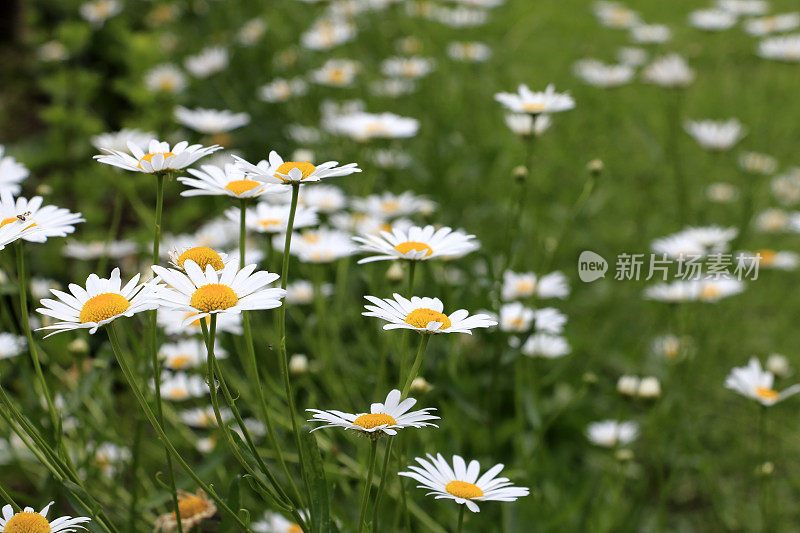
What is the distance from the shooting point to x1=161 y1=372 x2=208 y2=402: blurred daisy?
161 centimetres

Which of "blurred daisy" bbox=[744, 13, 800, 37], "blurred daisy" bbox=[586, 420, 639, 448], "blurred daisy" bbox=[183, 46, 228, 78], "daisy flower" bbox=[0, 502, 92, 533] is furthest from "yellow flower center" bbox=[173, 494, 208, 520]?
"blurred daisy" bbox=[744, 13, 800, 37]

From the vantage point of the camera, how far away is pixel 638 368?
7.20ft

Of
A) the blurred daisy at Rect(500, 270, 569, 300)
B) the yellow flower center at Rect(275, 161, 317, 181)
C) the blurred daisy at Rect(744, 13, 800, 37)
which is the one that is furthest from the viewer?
the blurred daisy at Rect(744, 13, 800, 37)

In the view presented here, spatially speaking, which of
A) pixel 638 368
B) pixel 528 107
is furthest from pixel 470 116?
pixel 528 107

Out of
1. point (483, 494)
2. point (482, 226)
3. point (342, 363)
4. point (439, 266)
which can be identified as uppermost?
point (483, 494)

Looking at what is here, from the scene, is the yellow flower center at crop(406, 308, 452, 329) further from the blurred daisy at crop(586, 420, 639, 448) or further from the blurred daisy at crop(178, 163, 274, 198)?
the blurred daisy at crop(586, 420, 639, 448)

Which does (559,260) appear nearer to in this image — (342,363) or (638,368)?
(638,368)

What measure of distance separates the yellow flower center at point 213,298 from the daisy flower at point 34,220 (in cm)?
20

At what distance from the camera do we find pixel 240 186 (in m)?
0.98

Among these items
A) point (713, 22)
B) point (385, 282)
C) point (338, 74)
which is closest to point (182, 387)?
point (385, 282)

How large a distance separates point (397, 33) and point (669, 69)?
1.47 meters

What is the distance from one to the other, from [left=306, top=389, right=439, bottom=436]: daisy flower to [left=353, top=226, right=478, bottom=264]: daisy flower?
0.64 ft

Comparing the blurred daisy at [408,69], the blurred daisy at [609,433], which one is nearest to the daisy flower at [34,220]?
the blurred daisy at [609,433]

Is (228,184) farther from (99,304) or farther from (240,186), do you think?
(99,304)
